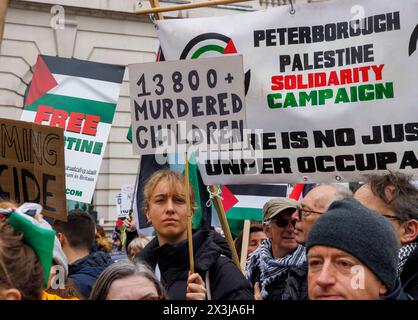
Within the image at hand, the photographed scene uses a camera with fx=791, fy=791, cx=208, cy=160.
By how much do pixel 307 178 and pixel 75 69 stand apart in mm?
3461

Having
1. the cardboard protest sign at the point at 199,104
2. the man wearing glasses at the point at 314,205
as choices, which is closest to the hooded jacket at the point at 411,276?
the man wearing glasses at the point at 314,205

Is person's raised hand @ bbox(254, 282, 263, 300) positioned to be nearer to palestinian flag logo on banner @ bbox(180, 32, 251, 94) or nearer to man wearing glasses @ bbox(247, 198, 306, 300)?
man wearing glasses @ bbox(247, 198, 306, 300)

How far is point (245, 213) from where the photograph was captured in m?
6.56

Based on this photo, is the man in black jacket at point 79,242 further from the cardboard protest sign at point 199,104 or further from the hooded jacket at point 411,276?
the hooded jacket at point 411,276

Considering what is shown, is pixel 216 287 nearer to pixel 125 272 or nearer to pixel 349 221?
pixel 125 272

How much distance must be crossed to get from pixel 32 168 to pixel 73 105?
120 inches

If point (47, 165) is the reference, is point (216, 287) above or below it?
below

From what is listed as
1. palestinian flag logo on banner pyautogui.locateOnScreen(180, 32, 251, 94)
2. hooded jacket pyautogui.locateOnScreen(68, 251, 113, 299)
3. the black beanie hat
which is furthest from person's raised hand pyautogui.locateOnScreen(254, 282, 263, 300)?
the black beanie hat

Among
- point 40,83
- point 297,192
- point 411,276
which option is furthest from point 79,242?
point 411,276

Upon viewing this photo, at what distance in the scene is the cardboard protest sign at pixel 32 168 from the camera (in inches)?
153

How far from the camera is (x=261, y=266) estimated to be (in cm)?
478

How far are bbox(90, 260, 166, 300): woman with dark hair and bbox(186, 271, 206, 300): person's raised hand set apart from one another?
27.7 inches

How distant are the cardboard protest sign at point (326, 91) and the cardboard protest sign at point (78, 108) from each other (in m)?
2.14
